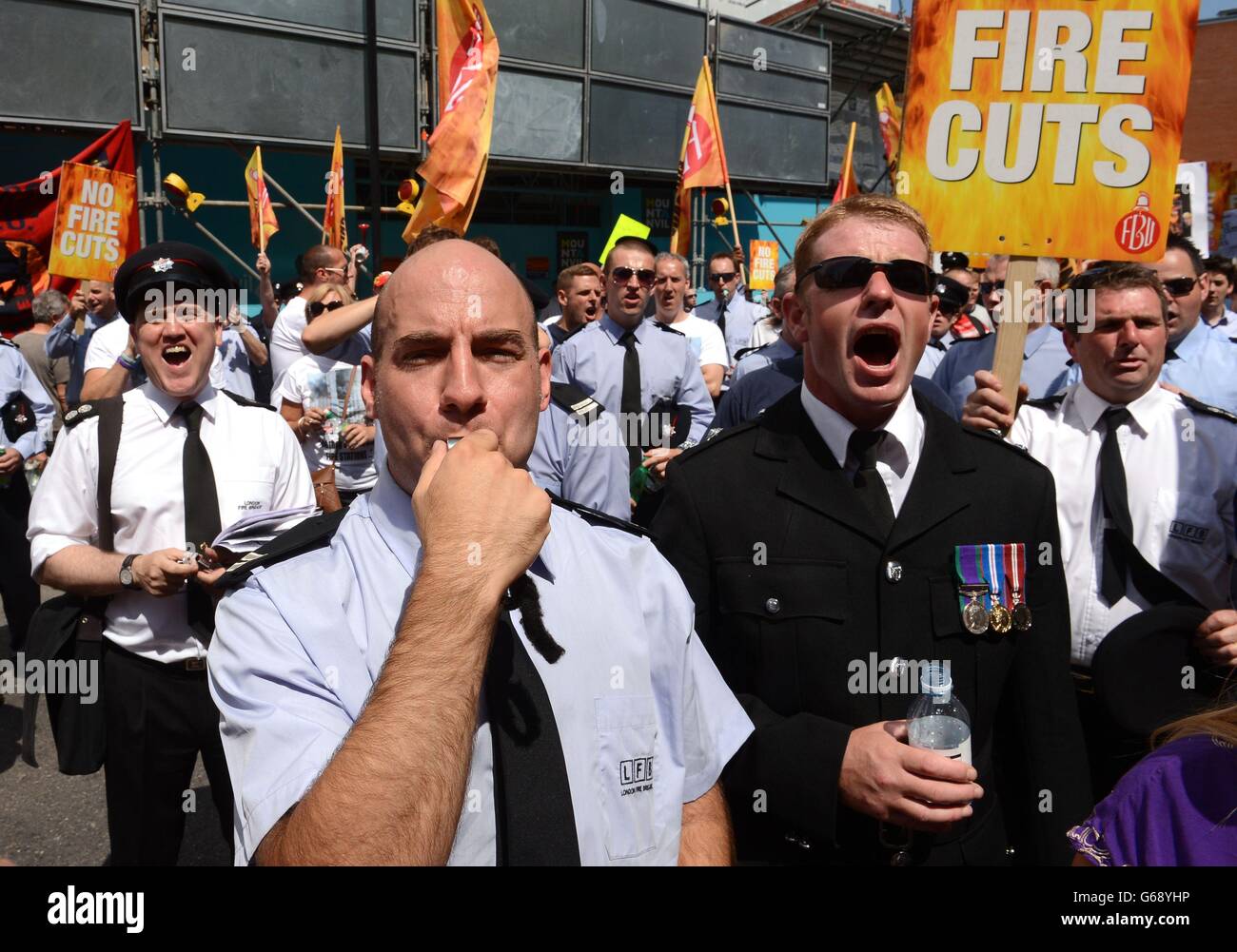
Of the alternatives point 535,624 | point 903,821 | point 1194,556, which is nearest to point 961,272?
point 1194,556

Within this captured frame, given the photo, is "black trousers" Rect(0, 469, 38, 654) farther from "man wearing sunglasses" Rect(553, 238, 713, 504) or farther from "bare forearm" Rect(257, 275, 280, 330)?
"bare forearm" Rect(257, 275, 280, 330)

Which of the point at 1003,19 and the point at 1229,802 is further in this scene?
the point at 1003,19

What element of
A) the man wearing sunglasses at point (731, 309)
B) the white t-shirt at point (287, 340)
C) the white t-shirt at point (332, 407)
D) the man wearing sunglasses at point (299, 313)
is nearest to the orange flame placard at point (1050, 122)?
the white t-shirt at point (332, 407)

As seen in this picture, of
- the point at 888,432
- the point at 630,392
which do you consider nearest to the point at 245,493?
the point at 888,432

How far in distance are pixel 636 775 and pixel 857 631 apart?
30.4 inches

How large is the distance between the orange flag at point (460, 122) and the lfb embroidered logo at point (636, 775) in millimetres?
4247

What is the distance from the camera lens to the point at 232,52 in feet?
47.1

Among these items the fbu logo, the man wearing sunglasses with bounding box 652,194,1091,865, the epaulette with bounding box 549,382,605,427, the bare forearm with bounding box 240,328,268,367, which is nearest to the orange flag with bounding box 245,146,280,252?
the bare forearm with bounding box 240,328,268,367

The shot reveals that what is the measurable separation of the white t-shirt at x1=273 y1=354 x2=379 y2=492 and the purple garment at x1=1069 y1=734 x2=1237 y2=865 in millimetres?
4235

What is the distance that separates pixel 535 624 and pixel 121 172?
757 cm

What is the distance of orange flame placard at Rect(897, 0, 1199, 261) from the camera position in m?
2.71

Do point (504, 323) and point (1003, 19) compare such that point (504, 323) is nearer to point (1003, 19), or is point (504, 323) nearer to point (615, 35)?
point (1003, 19)

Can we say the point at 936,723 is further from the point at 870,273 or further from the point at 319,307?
the point at 319,307

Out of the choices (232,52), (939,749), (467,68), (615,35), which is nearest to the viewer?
(939,749)
